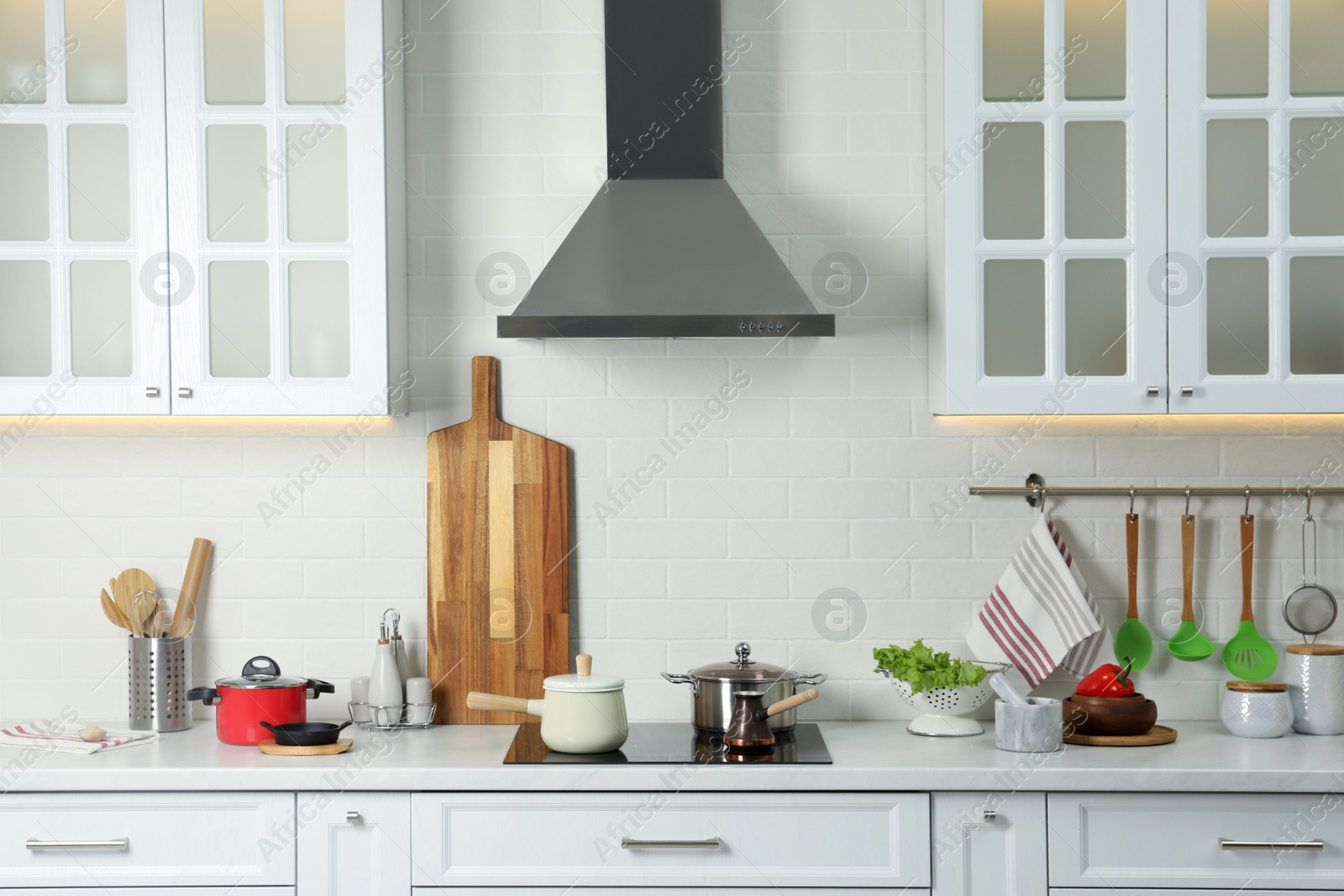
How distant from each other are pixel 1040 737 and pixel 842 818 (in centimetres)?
43

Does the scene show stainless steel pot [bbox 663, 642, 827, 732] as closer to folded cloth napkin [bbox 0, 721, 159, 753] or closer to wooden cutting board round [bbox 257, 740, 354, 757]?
wooden cutting board round [bbox 257, 740, 354, 757]

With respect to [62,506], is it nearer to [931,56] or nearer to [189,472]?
[189,472]

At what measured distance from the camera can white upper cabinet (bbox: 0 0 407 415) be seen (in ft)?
7.73

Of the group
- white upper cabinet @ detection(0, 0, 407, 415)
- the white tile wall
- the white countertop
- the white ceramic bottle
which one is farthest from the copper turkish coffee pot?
white upper cabinet @ detection(0, 0, 407, 415)

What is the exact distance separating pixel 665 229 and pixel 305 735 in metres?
1.28

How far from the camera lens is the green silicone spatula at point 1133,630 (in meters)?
2.59

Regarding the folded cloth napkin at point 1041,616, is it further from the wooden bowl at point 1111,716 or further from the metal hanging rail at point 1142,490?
the wooden bowl at point 1111,716

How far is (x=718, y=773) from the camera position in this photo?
211cm

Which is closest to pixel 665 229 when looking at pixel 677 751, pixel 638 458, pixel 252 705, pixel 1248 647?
pixel 638 458

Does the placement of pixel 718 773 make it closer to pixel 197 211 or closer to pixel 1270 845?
pixel 1270 845

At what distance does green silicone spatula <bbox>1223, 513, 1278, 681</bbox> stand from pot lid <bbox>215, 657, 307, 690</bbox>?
2.10 meters

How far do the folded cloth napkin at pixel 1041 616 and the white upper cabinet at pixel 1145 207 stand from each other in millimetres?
402

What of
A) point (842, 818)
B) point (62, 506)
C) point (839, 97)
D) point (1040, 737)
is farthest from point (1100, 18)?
point (62, 506)

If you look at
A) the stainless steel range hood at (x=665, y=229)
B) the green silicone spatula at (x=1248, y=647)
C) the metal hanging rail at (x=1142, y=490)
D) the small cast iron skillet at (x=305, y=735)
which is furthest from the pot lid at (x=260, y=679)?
the green silicone spatula at (x=1248, y=647)
